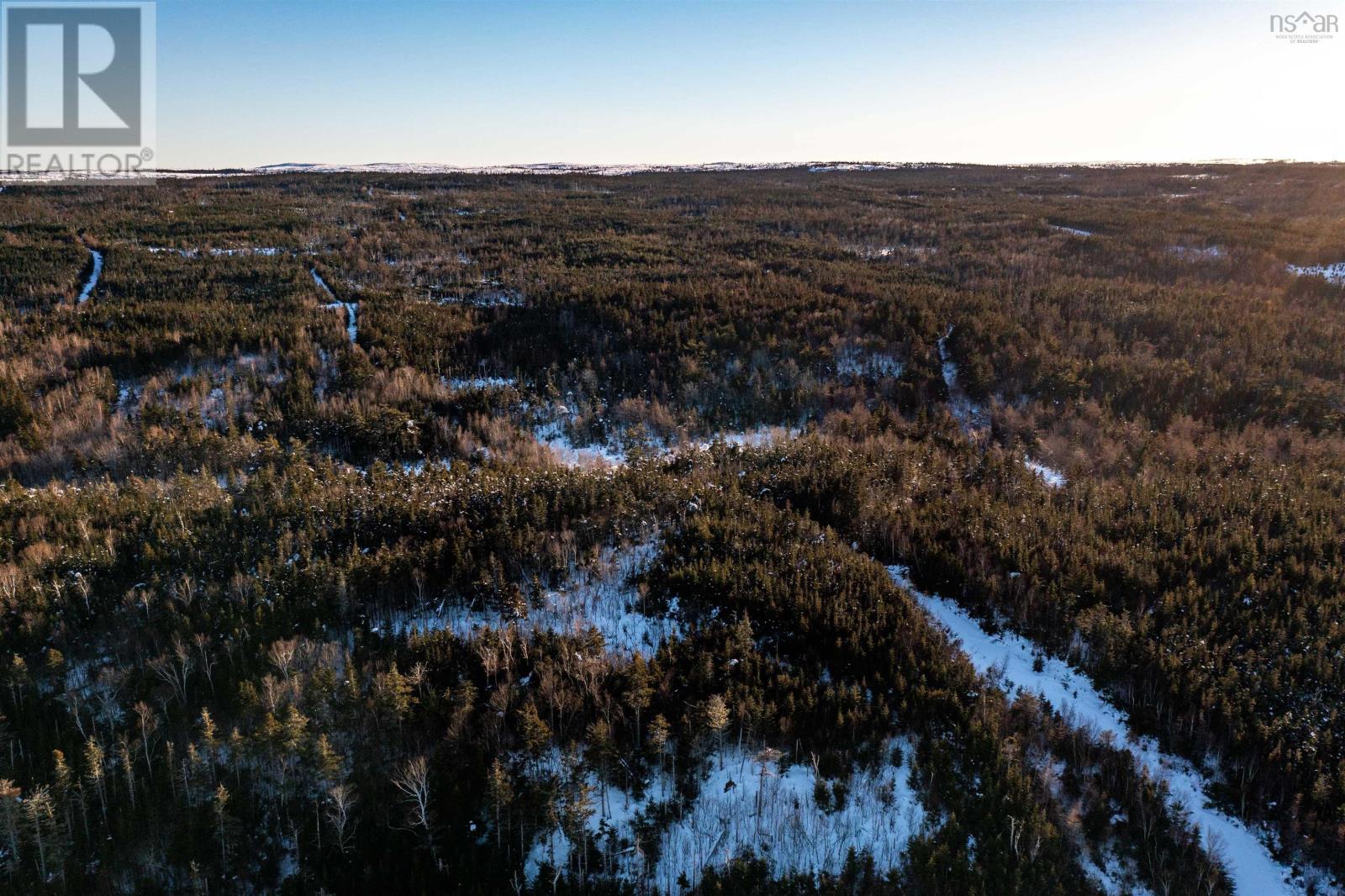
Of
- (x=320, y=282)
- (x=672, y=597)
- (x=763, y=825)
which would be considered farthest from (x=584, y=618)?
(x=320, y=282)

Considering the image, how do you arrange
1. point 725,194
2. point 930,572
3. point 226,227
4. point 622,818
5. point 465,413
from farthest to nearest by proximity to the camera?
1. point 725,194
2. point 226,227
3. point 465,413
4. point 930,572
5. point 622,818

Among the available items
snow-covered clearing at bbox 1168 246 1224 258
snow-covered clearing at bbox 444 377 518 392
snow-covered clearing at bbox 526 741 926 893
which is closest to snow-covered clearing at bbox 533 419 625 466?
snow-covered clearing at bbox 444 377 518 392

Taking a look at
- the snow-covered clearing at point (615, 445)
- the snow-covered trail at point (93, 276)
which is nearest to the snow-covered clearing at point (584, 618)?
the snow-covered clearing at point (615, 445)

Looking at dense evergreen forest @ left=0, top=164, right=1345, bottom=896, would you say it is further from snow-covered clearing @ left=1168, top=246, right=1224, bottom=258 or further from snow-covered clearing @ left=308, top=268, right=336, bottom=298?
snow-covered clearing @ left=1168, top=246, right=1224, bottom=258

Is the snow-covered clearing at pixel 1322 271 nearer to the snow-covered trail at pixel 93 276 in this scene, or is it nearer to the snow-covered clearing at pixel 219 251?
the snow-covered clearing at pixel 219 251

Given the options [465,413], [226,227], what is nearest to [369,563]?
[465,413]

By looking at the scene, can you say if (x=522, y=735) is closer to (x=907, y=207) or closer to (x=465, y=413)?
(x=465, y=413)
